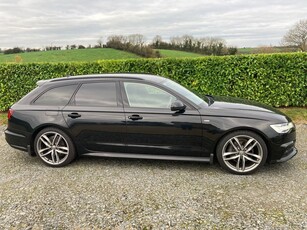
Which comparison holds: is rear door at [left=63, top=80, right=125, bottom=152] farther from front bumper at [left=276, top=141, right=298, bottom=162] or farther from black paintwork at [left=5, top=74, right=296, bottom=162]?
front bumper at [left=276, top=141, right=298, bottom=162]

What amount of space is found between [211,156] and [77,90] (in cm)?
238

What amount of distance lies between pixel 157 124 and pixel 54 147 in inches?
68.9

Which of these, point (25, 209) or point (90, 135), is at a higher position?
point (90, 135)

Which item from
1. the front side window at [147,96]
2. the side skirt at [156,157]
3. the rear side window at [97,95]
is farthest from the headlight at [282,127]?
the rear side window at [97,95]

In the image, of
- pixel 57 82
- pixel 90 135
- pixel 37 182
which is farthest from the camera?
pixel 57 82

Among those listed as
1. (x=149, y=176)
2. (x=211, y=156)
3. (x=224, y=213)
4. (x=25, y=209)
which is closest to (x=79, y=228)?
(x=25, y=209)

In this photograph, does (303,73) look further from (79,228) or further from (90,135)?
(79,228)

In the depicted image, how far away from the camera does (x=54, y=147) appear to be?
13.6ft

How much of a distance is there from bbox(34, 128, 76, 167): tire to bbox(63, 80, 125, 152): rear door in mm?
184

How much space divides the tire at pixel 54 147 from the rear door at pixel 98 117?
0.18m

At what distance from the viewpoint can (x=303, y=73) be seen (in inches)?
279

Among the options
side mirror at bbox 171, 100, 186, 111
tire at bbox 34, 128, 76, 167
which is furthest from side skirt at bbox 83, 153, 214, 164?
side mirror at bbox 171, 100, 186, 111

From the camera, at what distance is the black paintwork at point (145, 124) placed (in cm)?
364

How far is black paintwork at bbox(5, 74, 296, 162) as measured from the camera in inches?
143
